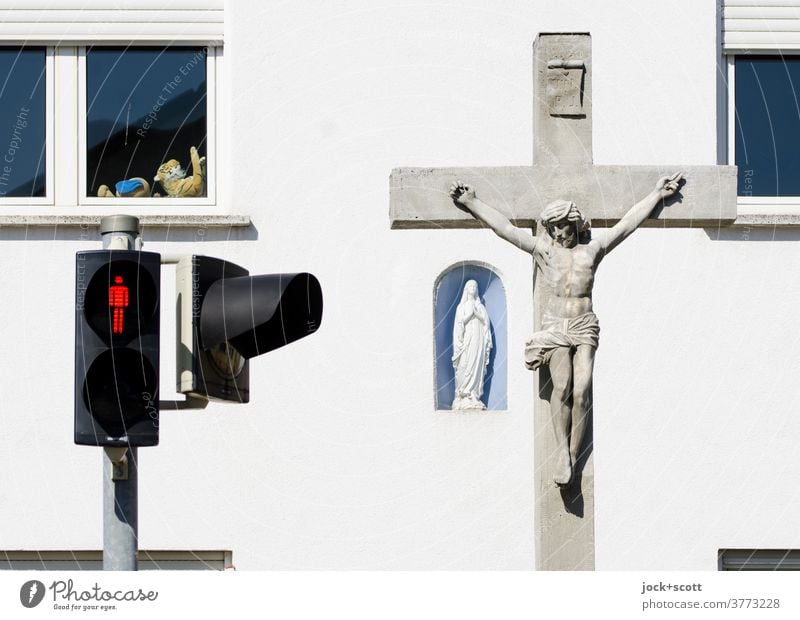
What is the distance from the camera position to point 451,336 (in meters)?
13.2

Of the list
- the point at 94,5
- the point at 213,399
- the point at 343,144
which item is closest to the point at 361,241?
the point at 343,144

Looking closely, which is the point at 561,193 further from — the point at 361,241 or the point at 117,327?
the point at 361,241

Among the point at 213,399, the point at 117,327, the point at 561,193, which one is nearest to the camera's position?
the point at 117,327

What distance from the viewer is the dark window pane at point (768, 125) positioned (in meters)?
13.5

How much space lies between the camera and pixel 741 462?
1306 cm

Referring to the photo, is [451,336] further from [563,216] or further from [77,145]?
[563,216]

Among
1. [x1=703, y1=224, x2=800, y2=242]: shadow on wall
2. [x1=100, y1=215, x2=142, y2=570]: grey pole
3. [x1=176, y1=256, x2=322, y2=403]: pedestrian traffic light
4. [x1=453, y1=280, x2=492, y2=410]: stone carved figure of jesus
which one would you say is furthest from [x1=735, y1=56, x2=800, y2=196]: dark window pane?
[x1=100, y1=215, x2=142, y2=570]: grey pole

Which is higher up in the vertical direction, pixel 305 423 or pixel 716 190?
pixel 716 190

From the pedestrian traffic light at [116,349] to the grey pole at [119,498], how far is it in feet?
0.48

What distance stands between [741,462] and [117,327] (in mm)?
8587

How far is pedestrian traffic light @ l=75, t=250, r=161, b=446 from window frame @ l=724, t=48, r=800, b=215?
28.5 ft

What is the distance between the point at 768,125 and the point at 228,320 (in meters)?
8.79

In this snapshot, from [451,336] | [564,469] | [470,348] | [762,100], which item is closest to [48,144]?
[451,336]

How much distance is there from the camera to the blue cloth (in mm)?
13336
